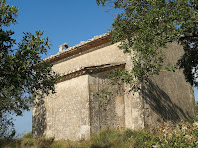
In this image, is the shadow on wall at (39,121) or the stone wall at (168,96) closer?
the stone wall at (168,96)

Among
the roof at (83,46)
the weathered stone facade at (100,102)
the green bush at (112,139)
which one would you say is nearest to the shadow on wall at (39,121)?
the weathered stone facade at (100,102)

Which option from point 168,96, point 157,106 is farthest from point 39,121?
point 168,96

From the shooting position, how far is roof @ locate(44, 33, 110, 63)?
46.2 feet

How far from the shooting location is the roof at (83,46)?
14.1 meters

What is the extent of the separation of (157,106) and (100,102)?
4041 millimetres

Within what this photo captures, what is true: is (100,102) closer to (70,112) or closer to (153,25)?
(70,112)

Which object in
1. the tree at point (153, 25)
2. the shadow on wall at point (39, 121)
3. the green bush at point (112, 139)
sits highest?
the tree at point (153, 25)

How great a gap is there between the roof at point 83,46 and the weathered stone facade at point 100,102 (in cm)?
1

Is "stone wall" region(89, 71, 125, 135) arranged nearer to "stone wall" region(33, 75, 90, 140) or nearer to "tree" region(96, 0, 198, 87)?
"stone wall" region(33, 75, 90, 140)

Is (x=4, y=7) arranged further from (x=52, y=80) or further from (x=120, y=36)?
(x=120, y=36)

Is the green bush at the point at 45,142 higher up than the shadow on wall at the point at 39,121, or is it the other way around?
the shadow on wall at the point at 39,121

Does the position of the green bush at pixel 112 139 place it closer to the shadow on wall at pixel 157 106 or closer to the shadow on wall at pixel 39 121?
the shadow on wall at pixel 157 106

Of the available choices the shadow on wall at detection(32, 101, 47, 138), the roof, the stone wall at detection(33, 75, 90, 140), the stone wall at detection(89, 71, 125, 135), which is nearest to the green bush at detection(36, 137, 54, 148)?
the stone wall at detection(33, 75, 90, 140)

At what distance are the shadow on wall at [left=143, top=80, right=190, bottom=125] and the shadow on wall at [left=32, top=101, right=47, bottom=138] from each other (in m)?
6.43
